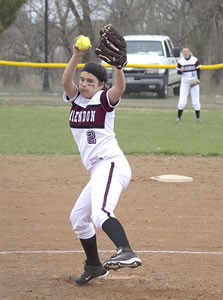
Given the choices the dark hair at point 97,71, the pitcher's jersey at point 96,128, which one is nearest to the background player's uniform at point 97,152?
the pitcher's jersey at point 96,128

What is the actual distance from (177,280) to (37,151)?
8.24 metres

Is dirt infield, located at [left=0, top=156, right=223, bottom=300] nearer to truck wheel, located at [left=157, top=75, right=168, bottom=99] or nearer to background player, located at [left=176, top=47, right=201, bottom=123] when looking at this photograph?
background player, located at [left=176, top=47, right=201, bottom=123]

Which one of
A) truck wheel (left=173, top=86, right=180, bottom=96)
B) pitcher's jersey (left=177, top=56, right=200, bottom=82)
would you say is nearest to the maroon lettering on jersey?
pitcher's jersey (left=177, top=56, right=200, bottom=82)

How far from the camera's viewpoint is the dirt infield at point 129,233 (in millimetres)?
6020

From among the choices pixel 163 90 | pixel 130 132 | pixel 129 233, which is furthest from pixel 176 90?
pixel 129 233

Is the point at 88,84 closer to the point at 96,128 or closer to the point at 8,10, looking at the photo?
the point at 96,128

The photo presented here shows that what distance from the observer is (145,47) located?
87.7 feet

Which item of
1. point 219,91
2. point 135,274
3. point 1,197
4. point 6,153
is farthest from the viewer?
point 219,91

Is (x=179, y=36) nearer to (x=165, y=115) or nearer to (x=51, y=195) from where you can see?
(x=165, y=115)

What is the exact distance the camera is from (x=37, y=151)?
14164mm

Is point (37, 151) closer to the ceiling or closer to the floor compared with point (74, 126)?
closer to the floor

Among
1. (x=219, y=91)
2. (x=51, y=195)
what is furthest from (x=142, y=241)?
(x=219, y=91)

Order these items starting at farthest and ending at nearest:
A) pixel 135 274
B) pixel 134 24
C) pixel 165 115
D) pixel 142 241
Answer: pixel 134 24 → pixel 165 115 → pixel 142 241 → pixel 135 274

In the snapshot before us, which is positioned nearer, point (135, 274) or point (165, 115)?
point (135, 274)
